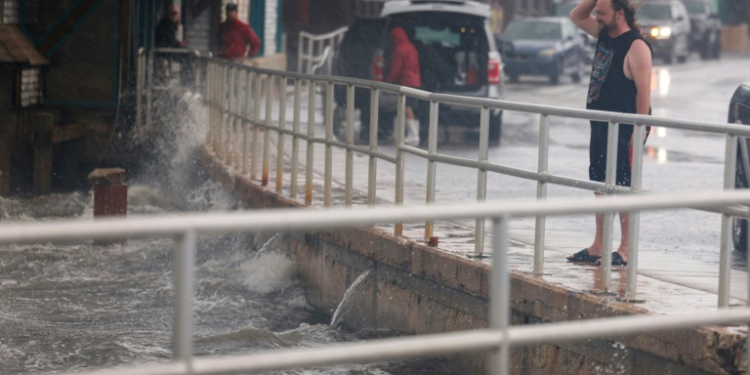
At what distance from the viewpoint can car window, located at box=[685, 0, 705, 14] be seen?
4581 centimetres

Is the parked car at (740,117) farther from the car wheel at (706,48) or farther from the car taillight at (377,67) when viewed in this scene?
the car wheel at (706,48)

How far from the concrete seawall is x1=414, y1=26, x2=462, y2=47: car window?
7.88 metres

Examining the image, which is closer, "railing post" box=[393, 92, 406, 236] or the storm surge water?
the storm surge water

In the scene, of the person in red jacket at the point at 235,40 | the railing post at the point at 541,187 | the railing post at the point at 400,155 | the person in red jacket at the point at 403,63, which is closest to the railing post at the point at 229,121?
the person in red jacket at the point at 403,63

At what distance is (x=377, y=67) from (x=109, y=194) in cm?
648

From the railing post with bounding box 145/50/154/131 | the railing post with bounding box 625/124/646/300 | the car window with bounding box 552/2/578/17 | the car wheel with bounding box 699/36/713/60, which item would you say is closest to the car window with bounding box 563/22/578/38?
the car window with bounding box 552/2/578/17

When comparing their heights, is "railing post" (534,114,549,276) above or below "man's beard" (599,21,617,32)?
below

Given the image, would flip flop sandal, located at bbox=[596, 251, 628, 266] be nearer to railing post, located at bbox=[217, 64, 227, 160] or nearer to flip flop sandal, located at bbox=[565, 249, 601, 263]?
flip flop sandal, located at bbox=[565, 249, 601, 263]

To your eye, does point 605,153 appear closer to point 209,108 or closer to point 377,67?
point 209,108

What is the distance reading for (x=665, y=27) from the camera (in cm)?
3919

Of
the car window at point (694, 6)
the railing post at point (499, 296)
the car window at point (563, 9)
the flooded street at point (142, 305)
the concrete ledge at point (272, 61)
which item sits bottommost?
the flooded street at point (142, 305)

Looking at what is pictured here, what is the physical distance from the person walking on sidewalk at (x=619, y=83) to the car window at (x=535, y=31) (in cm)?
2539

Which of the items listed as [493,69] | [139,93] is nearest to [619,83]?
[139,93]

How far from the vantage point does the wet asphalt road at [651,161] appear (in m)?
10.0
